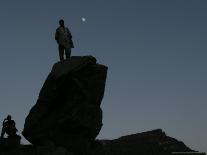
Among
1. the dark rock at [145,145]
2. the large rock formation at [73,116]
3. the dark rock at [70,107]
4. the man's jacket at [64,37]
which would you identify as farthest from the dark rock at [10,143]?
the man's jacket at [64,37]

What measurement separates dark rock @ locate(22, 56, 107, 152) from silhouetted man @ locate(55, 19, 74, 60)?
1.97 m

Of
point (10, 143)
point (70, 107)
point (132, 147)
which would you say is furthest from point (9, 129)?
point (132, 147)

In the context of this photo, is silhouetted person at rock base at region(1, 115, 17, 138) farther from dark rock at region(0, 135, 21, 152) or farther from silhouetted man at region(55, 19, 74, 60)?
silhouetted man at region(55, 19, 74, 60)

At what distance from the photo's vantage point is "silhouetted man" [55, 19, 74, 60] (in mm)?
27281

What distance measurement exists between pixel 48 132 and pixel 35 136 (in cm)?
75

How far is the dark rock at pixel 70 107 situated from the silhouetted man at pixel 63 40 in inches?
77.4

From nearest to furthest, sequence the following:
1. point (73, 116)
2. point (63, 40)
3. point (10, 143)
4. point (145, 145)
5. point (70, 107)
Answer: point (73, 116) < point (70, 107) < point (10, 143) < point (145, 145) < point (63, 40)

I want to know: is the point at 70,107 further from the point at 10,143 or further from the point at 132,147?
the point at 132,147

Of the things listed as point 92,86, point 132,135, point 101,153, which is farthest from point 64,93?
point 132,135

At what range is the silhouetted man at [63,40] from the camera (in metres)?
27.3

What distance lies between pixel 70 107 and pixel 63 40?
14.7 feet

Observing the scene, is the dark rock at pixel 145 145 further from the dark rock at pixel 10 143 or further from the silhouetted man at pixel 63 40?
the silhouetted man at pixel 63 40

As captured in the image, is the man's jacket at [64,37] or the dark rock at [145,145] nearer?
the dark rock at [145,145]

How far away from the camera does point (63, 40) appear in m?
27.3
